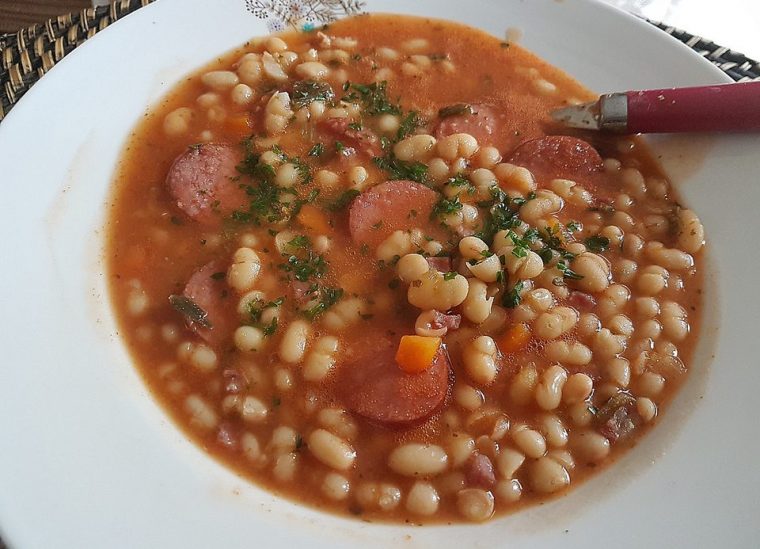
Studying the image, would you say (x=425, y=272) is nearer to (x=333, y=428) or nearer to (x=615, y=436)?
(x=333, y=428)

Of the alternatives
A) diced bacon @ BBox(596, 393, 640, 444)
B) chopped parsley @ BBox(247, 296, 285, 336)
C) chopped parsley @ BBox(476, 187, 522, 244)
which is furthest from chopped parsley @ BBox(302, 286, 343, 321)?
diced bacon @ BBox(596, 393, 640, 444)

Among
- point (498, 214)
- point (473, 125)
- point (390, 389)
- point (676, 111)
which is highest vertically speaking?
point (676, 111)

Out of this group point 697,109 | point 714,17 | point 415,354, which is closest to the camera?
point 415,354

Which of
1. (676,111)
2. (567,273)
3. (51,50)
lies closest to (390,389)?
(567,273)

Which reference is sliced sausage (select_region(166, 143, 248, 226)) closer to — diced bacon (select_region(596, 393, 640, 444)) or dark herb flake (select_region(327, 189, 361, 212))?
dark herb flake (select_region(327, 189, 361, 212))

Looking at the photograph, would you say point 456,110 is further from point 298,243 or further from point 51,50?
point 51,50

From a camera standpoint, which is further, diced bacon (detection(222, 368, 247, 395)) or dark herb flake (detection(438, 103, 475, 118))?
dark herb flake (detection(438, 103, 475, 118))
